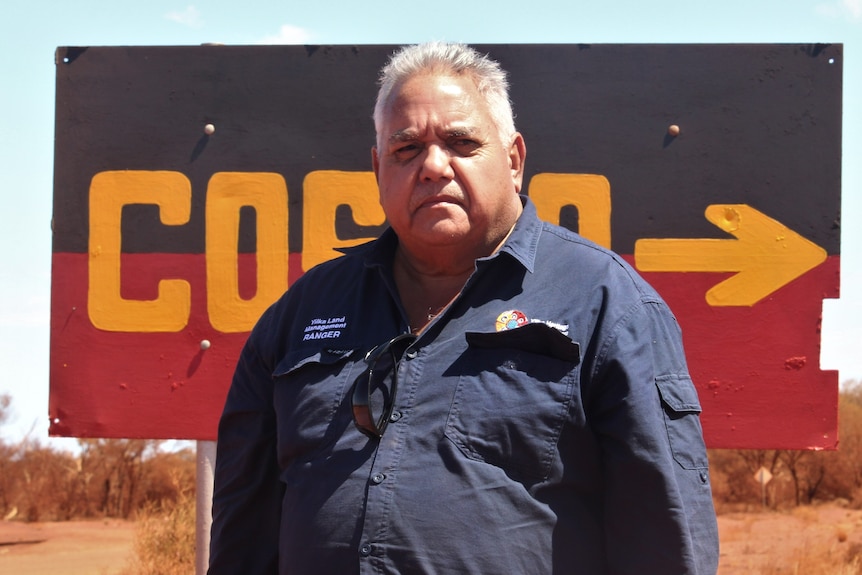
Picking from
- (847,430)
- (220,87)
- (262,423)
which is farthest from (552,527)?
(847,430)

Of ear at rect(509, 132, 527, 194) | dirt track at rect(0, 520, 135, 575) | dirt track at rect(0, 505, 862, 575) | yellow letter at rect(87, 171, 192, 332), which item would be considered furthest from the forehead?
dirt track at rect(0, 520, 135, 575)

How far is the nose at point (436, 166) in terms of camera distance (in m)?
2.20

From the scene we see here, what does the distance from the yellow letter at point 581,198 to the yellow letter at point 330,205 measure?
0.69 metres

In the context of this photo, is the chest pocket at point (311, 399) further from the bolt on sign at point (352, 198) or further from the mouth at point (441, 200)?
the bolt on sign at point (352, 198)

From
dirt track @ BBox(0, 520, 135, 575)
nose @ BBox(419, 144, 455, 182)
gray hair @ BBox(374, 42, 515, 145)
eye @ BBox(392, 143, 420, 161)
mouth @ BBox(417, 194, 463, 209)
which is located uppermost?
gray hair @ BBox(374, 42, 515, 145)

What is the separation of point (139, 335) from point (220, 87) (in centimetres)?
115

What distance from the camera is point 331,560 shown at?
2014mm

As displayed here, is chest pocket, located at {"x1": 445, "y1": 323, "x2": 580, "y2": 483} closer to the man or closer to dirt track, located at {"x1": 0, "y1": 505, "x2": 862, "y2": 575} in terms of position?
the man

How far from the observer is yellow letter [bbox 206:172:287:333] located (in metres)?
4.25

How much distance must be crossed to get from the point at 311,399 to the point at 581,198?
2244mm

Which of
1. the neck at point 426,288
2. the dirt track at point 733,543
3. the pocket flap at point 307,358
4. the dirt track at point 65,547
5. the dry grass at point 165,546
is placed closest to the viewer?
the pocket flap at point 307,358

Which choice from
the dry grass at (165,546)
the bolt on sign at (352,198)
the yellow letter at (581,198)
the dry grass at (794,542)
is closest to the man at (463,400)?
the yellow letter at (581,198)

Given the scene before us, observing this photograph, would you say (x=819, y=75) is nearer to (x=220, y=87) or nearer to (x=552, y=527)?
(x=220, y=87)

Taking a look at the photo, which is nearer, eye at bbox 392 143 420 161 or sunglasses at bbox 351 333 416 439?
sunglasses at bbox 351 333 416 439
